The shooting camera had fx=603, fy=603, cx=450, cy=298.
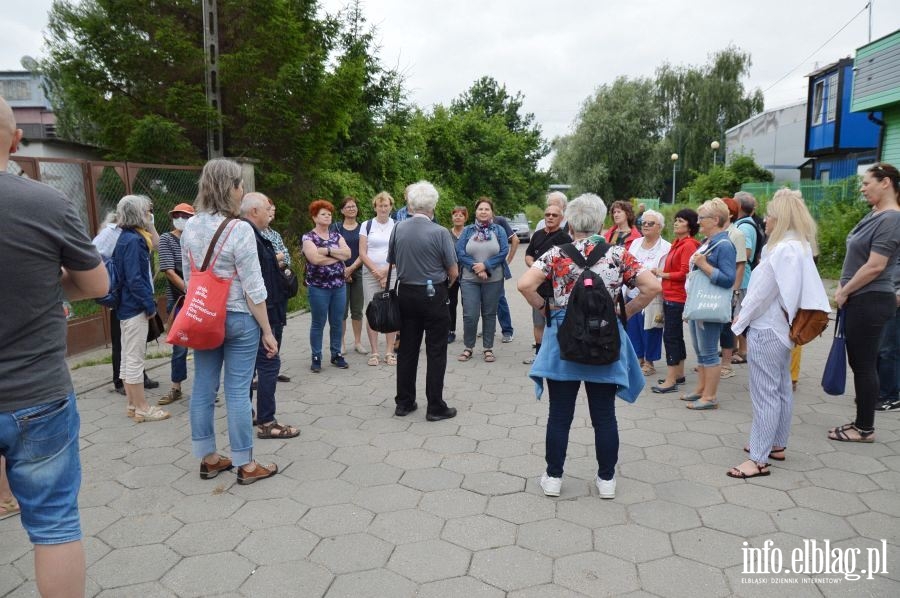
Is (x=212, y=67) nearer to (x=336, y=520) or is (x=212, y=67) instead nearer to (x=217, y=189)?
(x=217, y=189)

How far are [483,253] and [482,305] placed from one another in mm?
651

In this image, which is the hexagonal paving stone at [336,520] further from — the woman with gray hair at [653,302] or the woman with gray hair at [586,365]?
the woman with gray hair at [653,302]

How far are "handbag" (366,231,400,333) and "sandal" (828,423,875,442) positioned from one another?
3.45m

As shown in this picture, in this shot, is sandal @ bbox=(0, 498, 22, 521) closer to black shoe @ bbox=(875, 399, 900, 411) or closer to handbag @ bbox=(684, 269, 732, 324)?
handbag @ bbox=(684, 269, 732, 324)

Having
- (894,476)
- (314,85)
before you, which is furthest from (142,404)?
(314,85)

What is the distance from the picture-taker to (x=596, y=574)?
2.84 meters

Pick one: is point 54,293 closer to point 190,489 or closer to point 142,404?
point 190,489

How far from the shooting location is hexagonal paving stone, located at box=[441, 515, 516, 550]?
3.12 metres

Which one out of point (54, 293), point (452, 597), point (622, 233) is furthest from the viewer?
point (622, 233)

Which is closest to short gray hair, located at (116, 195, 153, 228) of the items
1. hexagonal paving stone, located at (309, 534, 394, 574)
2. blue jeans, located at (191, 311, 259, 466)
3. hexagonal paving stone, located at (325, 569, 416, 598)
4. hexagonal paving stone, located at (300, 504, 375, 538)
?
blue jeans, located at (191, 311, 259, 466)

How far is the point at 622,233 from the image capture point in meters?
6.86

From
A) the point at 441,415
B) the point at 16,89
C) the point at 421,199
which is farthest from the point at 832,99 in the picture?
the point at 16,89

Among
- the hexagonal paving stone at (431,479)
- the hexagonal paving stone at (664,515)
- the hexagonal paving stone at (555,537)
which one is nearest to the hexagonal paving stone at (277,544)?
the hexagonal paving stone at (431,479)

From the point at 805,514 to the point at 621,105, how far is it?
38.1m
